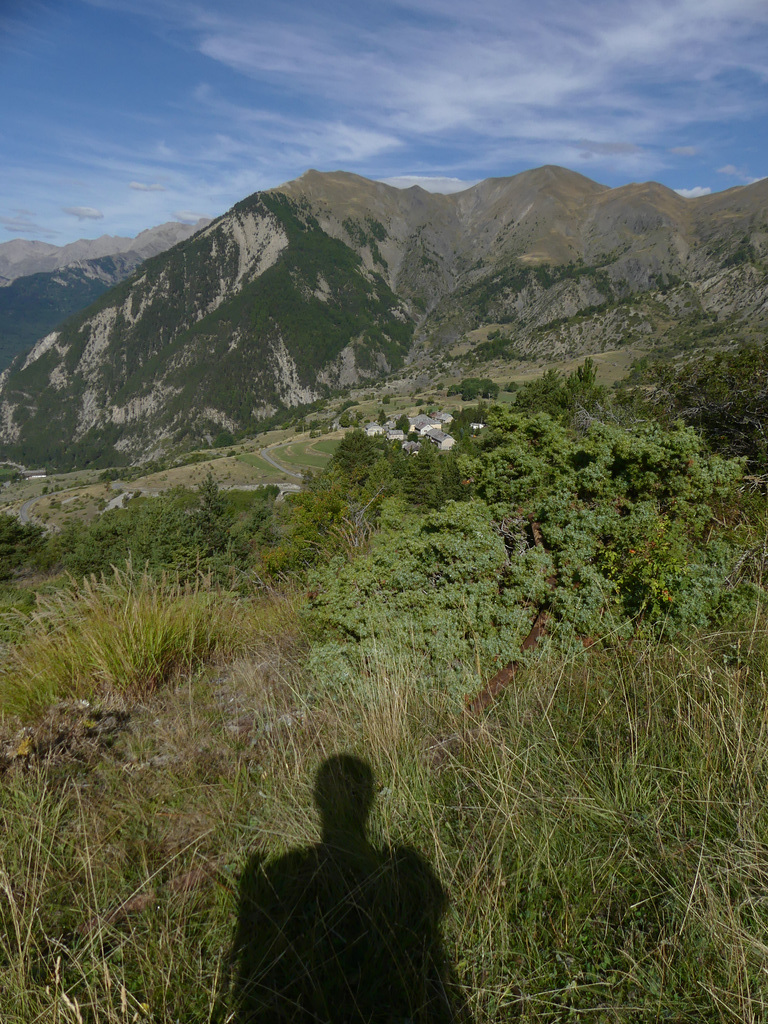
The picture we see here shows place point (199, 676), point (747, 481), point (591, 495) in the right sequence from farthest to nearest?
point (747, 481) → point (591, 495) → point (199, 676)

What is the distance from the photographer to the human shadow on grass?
1.35 meters

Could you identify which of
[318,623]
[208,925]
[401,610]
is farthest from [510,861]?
[318,623]

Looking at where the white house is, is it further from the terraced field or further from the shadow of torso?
the shadow of torso

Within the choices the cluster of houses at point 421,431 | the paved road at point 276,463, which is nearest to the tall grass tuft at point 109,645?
the cluster of houses at point 421,431

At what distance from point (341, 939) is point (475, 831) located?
572mm

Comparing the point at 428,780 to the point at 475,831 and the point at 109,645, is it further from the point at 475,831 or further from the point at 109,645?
the point at 109,645

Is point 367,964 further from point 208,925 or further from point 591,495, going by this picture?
point 591,495

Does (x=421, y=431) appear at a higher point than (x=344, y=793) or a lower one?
lower

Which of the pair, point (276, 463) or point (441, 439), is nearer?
point (441, 439)

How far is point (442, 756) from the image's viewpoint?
2252 millimetres

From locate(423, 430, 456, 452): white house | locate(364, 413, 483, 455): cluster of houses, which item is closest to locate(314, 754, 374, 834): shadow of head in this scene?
locate(364, 413, 483, 455): cluster of houses

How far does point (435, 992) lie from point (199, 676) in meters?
2.58

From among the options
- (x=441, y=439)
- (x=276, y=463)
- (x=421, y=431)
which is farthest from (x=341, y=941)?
(x=276, y=463)

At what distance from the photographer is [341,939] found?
1517 millimetres
